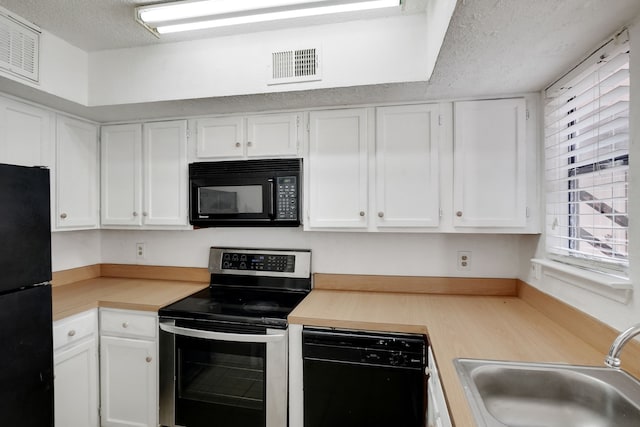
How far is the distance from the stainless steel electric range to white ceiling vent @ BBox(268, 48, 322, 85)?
1.26 m

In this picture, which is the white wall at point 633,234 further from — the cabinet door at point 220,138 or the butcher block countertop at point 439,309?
the cabinet door at point 220,138

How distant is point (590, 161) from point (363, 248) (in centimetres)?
127

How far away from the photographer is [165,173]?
2199mm

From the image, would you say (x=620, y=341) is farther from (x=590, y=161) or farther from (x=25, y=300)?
(x=25, y=300)

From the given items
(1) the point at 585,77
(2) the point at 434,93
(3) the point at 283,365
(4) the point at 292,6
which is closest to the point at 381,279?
(3) the point at 283,365

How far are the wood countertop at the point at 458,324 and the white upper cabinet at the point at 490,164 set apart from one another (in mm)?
479

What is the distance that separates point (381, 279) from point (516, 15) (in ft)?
5.11

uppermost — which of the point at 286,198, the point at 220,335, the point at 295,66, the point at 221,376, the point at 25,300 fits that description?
the point at 295,66

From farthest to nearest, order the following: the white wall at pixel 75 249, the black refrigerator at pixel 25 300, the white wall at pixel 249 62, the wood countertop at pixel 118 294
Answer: the white wall at pixel 75 249 → the wood countertop at pixel 118 294 → the white wall at pixel 249 62 → the black refrigerator at pixel 25 300

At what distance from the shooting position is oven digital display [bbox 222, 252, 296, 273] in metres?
2.22

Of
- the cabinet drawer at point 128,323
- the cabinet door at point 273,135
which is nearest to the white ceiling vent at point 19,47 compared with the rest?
the cabinet door at point 273,135

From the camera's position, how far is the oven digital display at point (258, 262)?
2.22 m

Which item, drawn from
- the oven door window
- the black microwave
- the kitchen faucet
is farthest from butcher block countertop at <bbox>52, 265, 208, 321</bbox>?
the kitchen faucet

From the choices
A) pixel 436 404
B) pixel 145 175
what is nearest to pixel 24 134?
pixel 145 175
